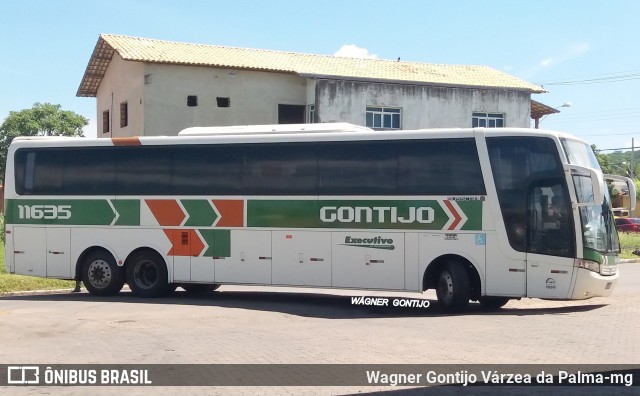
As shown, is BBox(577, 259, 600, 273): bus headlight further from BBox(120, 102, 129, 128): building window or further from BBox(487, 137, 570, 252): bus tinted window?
BBox(120, 102, 129, 128): building window

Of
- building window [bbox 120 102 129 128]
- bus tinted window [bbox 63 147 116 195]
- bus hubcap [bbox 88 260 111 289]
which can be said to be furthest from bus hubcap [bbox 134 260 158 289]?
building window [bbox 120 102 129 128]

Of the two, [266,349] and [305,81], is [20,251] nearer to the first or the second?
[266,349]

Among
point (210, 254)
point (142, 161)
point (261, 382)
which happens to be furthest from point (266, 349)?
point (142, 161)

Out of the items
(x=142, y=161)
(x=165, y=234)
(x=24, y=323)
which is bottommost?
(x=24, y=323)

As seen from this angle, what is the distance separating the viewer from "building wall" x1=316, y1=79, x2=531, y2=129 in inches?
1644

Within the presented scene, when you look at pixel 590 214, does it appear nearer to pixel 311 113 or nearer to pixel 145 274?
pixel 145 274

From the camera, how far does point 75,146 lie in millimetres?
Answer: 19203

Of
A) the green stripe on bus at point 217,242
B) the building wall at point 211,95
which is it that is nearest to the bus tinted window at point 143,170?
the green stripe on bus at point 217,242

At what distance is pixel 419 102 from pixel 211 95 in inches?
412

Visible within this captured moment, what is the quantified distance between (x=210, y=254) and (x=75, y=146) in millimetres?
4090

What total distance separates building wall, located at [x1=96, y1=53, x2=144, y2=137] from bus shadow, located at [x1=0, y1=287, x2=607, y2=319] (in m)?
21.1

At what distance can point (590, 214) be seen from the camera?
1555cm

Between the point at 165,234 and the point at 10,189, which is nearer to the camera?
the point at 165,234

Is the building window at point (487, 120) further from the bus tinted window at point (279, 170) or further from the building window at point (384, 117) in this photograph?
the bus tinted window at point (279, 170)
